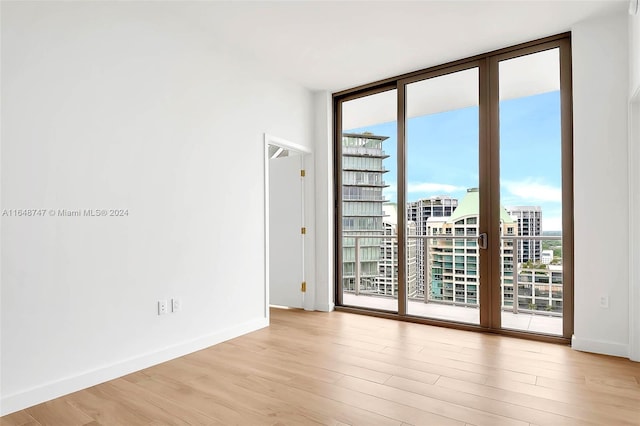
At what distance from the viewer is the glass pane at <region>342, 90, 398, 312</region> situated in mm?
4551

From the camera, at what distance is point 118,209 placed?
8.86 ft

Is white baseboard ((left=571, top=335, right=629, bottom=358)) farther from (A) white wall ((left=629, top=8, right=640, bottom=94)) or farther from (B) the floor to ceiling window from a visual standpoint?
(A) white wall ((left=629, top=8, right=640, bottom=94))

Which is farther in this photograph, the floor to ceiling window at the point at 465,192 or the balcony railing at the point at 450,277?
the balcony railing at the point at 450,277

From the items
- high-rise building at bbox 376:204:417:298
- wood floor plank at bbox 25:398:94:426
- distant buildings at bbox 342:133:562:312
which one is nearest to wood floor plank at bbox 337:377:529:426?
wood floor plank at bbox 25:398:94:426

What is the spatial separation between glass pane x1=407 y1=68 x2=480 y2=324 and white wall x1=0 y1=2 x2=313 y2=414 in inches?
77.1

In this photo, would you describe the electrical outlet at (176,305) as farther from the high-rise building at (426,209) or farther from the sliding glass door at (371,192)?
the high-rise building at (426,209)

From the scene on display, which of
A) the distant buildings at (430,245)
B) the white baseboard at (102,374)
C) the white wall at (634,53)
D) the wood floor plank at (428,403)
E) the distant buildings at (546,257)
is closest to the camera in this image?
the wood floor plank at (428,403)

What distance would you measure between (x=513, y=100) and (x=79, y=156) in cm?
391

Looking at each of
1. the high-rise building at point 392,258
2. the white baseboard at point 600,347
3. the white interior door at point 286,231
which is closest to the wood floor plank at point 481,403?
the white baseboard at point 600,347

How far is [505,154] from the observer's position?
3713 mm

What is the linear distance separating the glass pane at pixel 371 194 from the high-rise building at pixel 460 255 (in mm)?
520

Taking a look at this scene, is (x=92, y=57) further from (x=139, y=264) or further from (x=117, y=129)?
(x=139, y=264)

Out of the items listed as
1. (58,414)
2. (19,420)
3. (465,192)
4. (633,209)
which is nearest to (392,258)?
(465,192)

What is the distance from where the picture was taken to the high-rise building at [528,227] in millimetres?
3725
